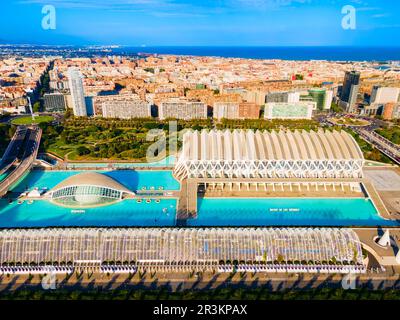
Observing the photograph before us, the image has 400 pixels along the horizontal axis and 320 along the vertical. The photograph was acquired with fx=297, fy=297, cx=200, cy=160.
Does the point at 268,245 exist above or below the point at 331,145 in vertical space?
below

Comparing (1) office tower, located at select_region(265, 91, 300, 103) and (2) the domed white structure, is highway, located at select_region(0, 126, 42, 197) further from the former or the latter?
(1) office tower, located at select_region(265, 91, 300, 103)

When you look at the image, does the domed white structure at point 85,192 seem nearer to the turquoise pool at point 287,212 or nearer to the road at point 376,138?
the turquoise pool at point 287,212

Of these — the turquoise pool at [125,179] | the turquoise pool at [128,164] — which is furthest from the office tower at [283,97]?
the turquoise pool at [125,179]

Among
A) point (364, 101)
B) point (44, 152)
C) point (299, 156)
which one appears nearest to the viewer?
point (299, 156)

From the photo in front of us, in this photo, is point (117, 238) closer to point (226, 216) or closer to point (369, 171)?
point (226, 216)

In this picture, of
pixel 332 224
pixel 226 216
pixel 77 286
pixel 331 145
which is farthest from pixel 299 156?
pixel 77 286

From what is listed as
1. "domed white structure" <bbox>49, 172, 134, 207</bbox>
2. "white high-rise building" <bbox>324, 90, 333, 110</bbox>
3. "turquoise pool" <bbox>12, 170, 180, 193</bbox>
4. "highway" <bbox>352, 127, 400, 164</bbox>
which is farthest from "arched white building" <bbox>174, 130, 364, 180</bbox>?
"white high-rise building" <bbox>324, 90, 333, 110</bbox>

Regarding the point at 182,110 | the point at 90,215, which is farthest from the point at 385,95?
the point at 90,215

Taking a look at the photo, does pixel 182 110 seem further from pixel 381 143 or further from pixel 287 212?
pixel 287 212
